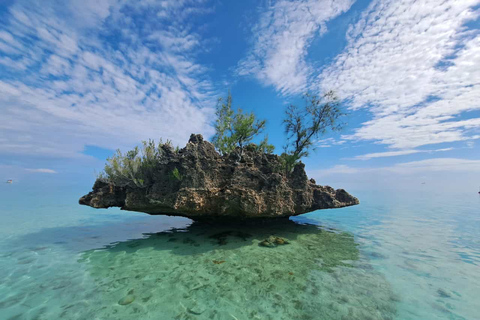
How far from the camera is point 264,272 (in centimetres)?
709

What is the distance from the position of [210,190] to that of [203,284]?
483 cm

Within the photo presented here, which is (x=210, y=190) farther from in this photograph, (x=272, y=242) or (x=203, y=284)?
(x=203, y=284)

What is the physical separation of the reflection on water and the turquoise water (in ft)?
0.11

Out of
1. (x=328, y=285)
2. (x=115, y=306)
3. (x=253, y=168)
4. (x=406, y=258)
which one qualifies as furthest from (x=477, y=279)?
(x=115, y=306)

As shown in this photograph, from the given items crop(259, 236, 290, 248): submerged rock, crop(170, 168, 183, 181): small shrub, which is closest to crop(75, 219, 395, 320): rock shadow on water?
crop(259, 236, 290, 248): submerged rock

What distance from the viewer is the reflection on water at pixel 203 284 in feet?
16.5

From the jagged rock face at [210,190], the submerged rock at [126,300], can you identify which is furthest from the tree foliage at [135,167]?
the submerged rock at [126,300]

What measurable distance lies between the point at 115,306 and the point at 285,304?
4632 mm

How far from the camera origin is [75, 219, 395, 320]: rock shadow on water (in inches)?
199

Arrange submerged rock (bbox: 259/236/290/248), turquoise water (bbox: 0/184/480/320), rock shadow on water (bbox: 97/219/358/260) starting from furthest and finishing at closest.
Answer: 1. submerged rock (bbox: 259/236/290/248)
2. rock shadow on water (bbox: 97/219/358/260)
3. turquoise water (bbox: 0/184/480/320)

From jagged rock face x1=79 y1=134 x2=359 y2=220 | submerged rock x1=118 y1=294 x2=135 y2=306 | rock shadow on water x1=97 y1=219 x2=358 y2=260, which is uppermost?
jagged rock face x1=79 y1=134 x2=359 y2=220

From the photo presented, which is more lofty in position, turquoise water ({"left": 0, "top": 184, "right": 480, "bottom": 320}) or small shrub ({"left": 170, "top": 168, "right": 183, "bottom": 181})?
small shrub ({"left": 170, "top": 168, "right": 183, "bottom": 181})

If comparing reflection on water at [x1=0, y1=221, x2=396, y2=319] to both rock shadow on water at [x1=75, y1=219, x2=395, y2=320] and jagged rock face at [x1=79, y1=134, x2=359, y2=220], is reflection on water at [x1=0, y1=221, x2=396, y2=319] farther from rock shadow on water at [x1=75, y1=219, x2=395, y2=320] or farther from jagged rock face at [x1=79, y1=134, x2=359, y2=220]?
jagged rock face at [x1=79, y1=134, x2=359, y2=220]

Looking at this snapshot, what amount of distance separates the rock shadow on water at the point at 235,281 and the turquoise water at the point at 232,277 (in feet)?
0.11
